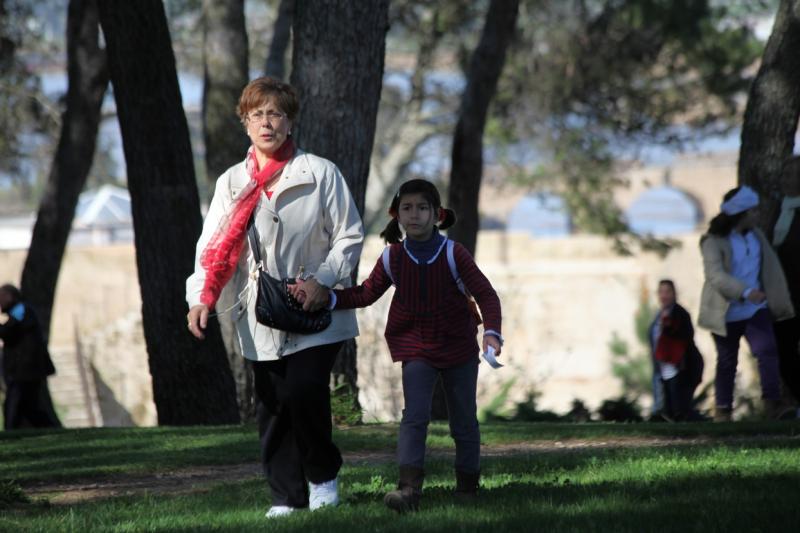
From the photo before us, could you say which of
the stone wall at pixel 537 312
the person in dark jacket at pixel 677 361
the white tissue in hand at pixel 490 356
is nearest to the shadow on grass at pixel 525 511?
the white tissue in hand at pixel 490 356

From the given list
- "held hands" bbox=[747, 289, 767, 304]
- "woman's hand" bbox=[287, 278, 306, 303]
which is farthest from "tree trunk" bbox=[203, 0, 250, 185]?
"woman's hand" bbox=[287, 278, 306, 303]

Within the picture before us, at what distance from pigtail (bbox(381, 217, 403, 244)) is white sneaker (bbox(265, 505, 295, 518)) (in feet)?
3.93

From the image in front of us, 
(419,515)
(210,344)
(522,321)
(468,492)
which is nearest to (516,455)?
(468,492)

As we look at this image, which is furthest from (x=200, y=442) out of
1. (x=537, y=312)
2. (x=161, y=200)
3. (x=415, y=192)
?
(x=537, y=312)

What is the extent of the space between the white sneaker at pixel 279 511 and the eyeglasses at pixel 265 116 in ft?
5.17

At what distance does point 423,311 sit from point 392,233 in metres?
0.51

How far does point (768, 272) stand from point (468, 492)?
182 inches

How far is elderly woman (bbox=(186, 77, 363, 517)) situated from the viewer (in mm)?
5707

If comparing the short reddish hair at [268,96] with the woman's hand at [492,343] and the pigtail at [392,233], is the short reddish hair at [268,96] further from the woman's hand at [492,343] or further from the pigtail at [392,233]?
the woman's hand at [492,343]

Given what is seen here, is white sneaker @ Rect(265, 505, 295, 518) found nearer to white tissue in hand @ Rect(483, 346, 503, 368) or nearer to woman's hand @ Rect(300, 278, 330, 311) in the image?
woman's hand @ Rect(300, 278, 330, 311)

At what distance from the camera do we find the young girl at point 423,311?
5762mm

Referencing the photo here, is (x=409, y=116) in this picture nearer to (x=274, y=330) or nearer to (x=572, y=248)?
(x=572, y=248)

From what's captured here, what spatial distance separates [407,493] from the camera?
5.68 m

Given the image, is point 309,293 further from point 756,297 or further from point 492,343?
point 756,297
